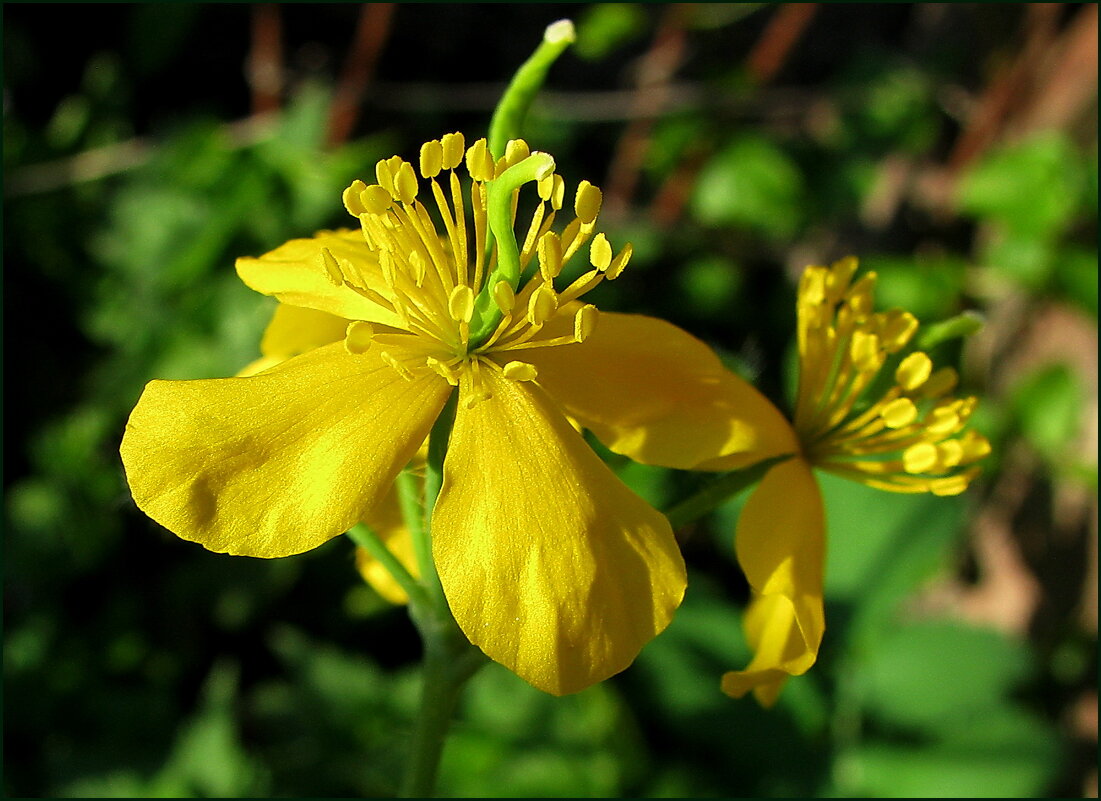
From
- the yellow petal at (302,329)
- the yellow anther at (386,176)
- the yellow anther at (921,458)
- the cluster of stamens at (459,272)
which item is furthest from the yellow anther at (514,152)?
the yellow anther at (921,458)

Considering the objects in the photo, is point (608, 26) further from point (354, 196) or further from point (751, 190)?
point (354, 196)

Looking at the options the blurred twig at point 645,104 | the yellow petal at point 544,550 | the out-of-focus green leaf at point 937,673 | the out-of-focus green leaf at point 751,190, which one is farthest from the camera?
the blurred twig at point 645,104

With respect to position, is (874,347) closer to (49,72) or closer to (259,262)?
(259,262)

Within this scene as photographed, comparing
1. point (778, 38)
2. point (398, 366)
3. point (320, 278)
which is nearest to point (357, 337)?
point (398, 366)

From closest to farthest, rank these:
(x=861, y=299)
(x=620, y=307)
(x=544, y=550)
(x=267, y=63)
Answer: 1. (x=544, y=550)
2. (x=861, y=299)
3. (x=620, y=307)
4. (x=267, y=63)

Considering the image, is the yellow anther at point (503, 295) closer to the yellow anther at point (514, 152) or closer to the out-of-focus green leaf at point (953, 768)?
the yellow anther at point (514, 152)

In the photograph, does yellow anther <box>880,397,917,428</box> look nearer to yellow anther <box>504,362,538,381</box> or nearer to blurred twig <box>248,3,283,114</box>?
yellow anther <box>504,362,538,381</box>
